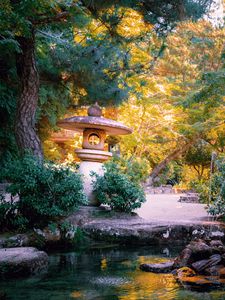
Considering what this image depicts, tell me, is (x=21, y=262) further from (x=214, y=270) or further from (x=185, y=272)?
(x=214, y=270)

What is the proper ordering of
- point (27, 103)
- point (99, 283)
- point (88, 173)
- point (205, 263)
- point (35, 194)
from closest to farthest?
1. point (99, 283)
2. point (205, 263)
3. point (35, 194)
4. point (27, 103)
5. point (88, 173)

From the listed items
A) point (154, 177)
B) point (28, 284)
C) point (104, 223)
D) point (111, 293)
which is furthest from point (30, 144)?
point (154, 177)

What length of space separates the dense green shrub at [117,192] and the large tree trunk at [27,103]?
140cm

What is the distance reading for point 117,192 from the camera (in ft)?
25.2

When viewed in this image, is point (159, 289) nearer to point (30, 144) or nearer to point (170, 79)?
point (30, 144)

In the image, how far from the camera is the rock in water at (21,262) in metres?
4.25

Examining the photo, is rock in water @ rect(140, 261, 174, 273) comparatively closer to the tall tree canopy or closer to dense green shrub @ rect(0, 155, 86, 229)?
dense green shrub @ rect(0, 155, 86, 229)

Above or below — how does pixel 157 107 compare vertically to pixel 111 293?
above

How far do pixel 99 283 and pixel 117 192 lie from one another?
3596mm

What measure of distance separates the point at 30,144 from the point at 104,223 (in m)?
2.11

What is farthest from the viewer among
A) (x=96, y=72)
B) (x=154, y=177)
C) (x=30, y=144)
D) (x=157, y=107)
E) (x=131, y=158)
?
(x=154, y=177)

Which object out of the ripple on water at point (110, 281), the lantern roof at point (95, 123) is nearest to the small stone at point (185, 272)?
→ the ripple on water at point (110, 281)

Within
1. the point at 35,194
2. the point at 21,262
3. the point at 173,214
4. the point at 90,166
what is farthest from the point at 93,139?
the point at 21,262

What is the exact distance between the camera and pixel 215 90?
9242mm
